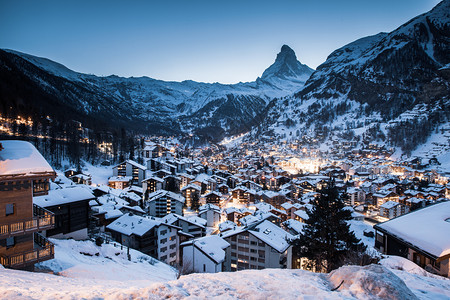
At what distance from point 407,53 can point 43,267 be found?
264512 millimetres

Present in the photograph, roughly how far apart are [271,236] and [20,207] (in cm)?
2415

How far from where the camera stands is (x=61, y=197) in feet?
61.4

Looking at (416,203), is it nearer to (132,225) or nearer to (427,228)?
(427,228)

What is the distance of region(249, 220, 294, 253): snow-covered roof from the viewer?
26.1 metres

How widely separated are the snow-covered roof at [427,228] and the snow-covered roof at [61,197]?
72.4 ft

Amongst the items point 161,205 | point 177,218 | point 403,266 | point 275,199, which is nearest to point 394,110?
point 275,199

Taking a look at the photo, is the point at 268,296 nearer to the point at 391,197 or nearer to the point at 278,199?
the point at 278,199

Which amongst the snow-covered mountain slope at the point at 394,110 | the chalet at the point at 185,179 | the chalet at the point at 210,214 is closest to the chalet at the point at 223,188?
the chalet at the point at 185,179

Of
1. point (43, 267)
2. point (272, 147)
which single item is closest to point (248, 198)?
point (43, 267)

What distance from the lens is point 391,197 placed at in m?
61.7

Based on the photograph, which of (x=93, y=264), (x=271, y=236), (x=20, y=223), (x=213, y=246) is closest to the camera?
(x=20, y=223)

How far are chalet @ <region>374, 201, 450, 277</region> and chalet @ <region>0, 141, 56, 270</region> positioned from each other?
56.8ft

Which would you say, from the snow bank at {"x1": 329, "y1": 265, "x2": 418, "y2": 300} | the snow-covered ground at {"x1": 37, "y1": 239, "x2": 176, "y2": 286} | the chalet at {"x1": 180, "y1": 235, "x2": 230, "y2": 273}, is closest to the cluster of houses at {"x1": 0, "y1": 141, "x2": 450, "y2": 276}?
the chalet at {"x1": 180, "y1": 235, "x2": 230, "y2": 273}

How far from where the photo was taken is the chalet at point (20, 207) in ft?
32.8
